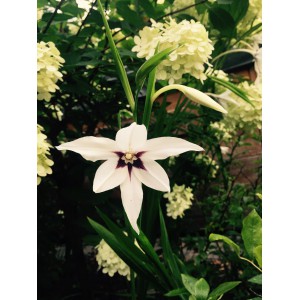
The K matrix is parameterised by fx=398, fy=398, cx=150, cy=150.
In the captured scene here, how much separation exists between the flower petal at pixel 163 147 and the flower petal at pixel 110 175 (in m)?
0.04

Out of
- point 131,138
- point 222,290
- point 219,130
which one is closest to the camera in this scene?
point 131,138

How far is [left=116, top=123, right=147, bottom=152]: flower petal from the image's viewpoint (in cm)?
48

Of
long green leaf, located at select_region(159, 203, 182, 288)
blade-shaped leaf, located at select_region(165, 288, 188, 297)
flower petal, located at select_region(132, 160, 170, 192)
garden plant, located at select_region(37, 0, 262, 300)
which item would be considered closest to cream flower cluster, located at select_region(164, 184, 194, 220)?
garden plant, located at select_region(37, 0, 262, 300)

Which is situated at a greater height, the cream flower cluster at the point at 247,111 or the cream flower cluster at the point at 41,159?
the cream flower cluster at the point at 247,111

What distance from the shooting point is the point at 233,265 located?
131 cm

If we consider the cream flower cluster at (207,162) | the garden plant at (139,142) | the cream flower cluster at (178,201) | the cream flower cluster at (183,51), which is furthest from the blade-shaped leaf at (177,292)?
the cream flower cluster at (207,162)

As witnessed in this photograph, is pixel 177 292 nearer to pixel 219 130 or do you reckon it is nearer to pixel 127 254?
pixel 127 254

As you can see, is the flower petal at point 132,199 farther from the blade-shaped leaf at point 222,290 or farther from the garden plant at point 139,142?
the blade-shaped leaf at point 222,290

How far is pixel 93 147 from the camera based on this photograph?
495mm

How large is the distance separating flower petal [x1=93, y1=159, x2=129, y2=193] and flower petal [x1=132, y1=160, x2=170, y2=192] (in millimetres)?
17

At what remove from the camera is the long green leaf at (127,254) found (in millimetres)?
710

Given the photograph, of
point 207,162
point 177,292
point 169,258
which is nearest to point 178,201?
point 207,162

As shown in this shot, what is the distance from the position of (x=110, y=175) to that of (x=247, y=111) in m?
0.79
